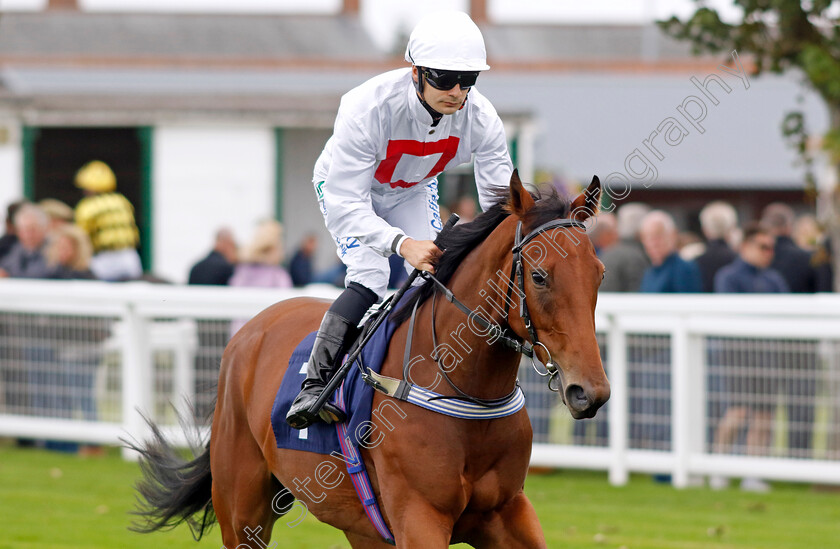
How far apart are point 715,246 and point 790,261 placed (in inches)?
22.3

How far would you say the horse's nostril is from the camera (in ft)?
10.2

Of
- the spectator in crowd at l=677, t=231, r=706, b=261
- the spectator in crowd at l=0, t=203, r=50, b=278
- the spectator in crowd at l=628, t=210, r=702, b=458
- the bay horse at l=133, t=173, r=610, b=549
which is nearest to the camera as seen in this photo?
the bay horse at l=133, t=173, r=610, b=549

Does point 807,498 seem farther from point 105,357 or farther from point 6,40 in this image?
point 6,40

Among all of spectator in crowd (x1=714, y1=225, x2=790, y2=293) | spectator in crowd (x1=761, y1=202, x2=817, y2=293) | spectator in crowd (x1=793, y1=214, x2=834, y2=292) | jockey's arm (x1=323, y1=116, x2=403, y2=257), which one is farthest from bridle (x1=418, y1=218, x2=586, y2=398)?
spectator in crowd (x1=761, y1=202, x2=817, y2=293)

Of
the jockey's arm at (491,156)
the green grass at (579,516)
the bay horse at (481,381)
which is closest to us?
the bay horse at (481,381)

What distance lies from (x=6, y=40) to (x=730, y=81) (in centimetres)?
2323

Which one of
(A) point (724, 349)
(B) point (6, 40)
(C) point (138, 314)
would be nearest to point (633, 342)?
(A) point (724, 349)

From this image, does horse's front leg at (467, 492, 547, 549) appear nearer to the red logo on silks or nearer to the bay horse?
the bay horse

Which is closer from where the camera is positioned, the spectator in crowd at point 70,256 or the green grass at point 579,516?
the green grass at point 579,516

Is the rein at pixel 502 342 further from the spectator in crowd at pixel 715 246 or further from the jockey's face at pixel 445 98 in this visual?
the spectator in crowd at pixel 715 246

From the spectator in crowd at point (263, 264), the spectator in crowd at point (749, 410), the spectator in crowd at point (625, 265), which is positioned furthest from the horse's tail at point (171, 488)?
the spectator in crowd at point (625, 265)

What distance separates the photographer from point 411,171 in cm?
407

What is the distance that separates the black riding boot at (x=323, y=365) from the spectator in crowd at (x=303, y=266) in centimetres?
754

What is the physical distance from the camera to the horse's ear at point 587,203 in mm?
3469
